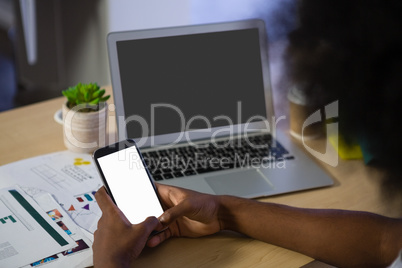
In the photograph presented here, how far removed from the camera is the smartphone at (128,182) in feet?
2.93

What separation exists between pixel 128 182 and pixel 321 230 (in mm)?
333

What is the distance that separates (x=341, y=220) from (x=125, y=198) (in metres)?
→ 0.36

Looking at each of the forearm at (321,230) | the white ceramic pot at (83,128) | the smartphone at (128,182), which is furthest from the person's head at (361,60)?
the white ceramic pot at (83,128)

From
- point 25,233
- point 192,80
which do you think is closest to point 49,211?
point 25,233

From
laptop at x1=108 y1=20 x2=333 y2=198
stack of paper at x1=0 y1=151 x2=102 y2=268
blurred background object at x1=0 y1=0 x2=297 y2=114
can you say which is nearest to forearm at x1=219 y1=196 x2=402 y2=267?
laptop at x1=108 y1=20 x2=333 y2=198

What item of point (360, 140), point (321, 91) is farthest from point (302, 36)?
point (360, 140)

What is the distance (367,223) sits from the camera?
2.94 ft

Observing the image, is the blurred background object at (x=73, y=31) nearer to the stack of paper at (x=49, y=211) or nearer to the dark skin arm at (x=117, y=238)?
the stack of paper at (x=49, y=211)

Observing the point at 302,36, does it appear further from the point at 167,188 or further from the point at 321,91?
the point at 167,188

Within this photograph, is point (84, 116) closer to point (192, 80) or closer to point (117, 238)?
point (192, 80)

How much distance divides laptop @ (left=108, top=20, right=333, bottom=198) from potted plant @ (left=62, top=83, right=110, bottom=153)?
5 cm

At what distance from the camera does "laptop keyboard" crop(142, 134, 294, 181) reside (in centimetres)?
111

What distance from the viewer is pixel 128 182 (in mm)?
914

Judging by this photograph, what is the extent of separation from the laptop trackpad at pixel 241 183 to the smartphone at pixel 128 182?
17cm
